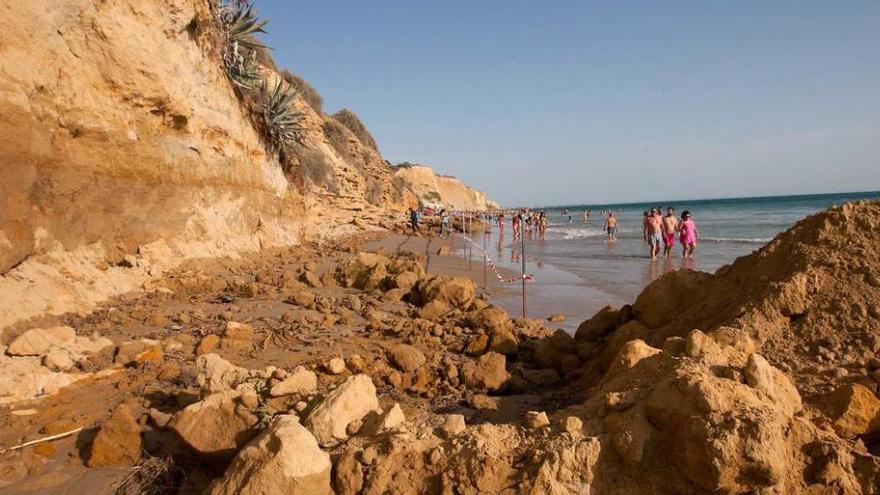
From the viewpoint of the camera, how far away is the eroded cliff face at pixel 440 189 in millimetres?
59750

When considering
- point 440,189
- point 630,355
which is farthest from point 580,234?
point 440,189

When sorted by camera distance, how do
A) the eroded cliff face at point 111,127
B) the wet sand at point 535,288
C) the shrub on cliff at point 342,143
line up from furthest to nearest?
the shrub on cliff at point 342,143, the wet sand at point 535,288, the eroded cliff face at point 111,127

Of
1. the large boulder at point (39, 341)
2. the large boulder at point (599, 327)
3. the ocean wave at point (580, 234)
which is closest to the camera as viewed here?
the large boulder at point (39, 341)

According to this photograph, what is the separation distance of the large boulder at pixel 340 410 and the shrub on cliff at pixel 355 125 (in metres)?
38.1

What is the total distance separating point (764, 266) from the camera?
14.0 feet

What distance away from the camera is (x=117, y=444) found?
132 inches

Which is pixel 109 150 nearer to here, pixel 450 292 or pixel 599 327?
pixel 450 292

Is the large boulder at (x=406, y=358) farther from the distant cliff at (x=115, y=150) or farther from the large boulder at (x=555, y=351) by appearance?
the distant cliff at (x=115, y=150)

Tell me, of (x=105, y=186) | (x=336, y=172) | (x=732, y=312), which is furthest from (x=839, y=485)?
(x=336, y=172)

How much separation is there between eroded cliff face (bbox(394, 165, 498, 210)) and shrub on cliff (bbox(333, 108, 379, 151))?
1288cm

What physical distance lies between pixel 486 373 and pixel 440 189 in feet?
214

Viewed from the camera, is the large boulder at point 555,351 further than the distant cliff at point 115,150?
No

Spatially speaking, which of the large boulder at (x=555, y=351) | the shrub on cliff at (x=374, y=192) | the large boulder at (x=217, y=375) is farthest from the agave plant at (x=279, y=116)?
the shrub on cliff at (x=374, y=192)

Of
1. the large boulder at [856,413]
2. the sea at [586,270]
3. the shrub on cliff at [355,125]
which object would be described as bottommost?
the sea at [586,270]
